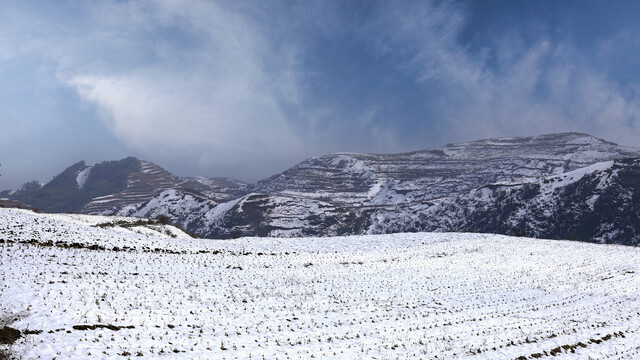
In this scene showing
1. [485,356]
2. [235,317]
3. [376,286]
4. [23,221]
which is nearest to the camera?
[485,356]

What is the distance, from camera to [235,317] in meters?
22.9

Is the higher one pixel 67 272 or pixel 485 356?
pixel 67 272

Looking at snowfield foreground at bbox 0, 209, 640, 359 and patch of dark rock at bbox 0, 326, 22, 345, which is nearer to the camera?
patch of dark rock at bbox 0, 326, 22, 345

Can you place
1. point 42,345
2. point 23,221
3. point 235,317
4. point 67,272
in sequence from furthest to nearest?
point 23,221, point 67,272, point 235,317, point 42,345

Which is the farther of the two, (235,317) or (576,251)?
(576,251)

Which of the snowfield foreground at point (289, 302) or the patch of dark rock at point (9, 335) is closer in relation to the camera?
the patch of dark rock at point (9, 335)

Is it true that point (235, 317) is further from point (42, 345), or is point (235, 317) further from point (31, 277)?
point (31, 277)

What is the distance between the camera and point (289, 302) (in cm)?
2766

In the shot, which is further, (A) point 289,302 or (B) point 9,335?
(A) point 289,302

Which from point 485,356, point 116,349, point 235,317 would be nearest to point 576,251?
point 485,356

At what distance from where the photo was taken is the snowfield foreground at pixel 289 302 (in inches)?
730

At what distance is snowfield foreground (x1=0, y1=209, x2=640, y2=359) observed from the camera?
1855 cm

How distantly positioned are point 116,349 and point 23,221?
1553 inches

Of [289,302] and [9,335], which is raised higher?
[9,335]
